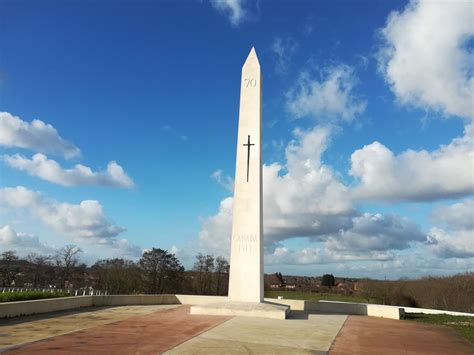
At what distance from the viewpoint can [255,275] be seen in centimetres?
1931

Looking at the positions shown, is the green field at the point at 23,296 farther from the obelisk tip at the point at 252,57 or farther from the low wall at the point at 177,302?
the obelisk tip at the point at 252,57

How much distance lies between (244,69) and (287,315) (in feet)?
41.9

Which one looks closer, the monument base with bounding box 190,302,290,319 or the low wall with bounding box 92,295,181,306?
the monument base with bounding box 190,302,290,319

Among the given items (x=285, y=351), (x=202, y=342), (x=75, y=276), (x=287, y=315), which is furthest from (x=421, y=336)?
(x=75, y=276)

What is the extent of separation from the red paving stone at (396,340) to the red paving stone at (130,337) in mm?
4504

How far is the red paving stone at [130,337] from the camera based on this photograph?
9312 mm

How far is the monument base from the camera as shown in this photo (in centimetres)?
1689

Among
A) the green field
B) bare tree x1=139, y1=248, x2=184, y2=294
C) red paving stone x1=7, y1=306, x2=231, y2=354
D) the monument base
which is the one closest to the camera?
red paving stone x1=7, y1=306, x2=231, y2=354

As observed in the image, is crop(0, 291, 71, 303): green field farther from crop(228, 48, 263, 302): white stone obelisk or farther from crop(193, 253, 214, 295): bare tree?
crop(193, 253, 214, 295): bare tree

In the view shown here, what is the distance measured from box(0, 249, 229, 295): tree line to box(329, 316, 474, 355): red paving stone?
29.8 meters

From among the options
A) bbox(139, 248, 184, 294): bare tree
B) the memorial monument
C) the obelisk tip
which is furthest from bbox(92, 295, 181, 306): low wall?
bbox(139, 248, 184, 294): bare tree

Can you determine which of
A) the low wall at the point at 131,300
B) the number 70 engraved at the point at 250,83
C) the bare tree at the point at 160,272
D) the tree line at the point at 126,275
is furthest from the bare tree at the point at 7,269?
the number 70 engraved at the point at 250,83

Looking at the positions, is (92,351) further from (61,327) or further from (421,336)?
(421,336)

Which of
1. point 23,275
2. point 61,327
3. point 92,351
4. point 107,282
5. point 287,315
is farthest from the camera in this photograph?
point 23,275
